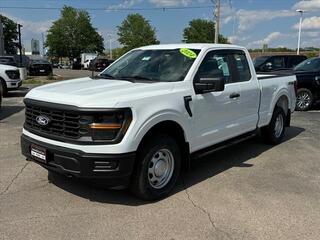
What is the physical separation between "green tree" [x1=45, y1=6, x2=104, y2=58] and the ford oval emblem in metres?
78.5

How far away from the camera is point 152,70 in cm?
581

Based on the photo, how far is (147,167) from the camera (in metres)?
4.80

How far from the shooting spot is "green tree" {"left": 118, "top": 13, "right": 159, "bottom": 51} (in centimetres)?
7525

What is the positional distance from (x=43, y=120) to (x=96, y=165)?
35.7 inches

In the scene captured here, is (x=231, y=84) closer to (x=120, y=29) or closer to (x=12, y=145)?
(x=12, y=145)

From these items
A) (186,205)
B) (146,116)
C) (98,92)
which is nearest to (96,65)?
(98,92)

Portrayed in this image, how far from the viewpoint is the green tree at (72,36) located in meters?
81.8

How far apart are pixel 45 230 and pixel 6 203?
95 centimetres

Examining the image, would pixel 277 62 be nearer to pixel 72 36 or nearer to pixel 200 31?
pixel 200 31

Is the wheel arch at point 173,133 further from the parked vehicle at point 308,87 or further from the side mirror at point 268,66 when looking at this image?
the side mirror at point 268,66

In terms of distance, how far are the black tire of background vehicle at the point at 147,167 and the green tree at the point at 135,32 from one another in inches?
2786

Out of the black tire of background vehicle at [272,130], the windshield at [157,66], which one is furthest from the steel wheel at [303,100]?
the windshield at [157,66]

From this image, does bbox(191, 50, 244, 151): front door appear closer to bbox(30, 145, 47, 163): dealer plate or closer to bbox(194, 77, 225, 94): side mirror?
bbox(194, 77, 225, 94): side mirror

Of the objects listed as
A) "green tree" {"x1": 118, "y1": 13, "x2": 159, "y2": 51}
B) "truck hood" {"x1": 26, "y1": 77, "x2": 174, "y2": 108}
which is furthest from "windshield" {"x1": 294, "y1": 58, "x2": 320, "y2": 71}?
"green tree" {"x1": 118, "y1": 13, "x2": 159, "y2": 51}
